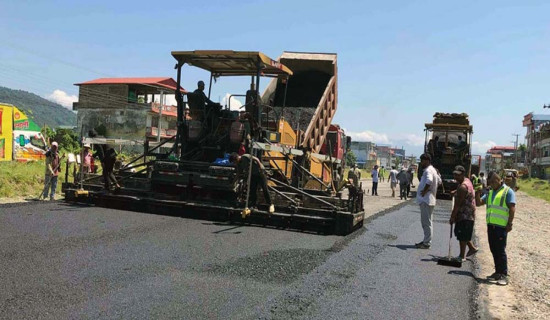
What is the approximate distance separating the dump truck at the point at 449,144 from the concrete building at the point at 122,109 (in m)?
30.6

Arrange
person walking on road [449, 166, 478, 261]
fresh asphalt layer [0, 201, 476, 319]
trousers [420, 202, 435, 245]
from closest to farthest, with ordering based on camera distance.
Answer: fresh asphalt layer [0, 201, 476, 319] → person walking on road [449, 166, 478, 261] → trousers [420, 202, 435, 245]

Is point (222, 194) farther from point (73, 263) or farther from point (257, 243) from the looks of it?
point (73, 263)

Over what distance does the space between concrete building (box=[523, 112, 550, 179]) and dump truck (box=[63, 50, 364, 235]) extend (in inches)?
2449

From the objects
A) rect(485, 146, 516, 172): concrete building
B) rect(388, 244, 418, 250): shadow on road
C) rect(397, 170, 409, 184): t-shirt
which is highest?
rect(485, 146, 516, 172): concrete building

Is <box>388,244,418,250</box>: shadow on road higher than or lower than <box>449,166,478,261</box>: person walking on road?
lower

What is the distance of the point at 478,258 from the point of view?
7488mm

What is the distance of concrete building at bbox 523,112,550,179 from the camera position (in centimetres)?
6744

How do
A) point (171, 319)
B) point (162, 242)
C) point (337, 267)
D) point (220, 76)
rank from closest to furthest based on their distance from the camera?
point (171, 319) → point (337, 267) → point (162, 242) → point (220, 76)

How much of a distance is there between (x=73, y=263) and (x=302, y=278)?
2.42 m

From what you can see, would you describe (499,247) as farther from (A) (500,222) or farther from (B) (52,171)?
(B) (52,171)

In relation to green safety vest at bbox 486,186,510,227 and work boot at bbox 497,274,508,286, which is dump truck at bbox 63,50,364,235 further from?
work boot at bbox 497,274,508,286

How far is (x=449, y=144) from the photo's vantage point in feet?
70.0

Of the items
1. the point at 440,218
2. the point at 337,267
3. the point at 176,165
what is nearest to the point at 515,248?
the point at 440,218

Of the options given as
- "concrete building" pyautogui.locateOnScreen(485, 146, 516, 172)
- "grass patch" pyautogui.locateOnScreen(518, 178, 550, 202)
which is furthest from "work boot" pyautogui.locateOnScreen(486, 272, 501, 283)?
"concrete building" pyautogui.locateOnScreen(485, 146, 516, 172)
